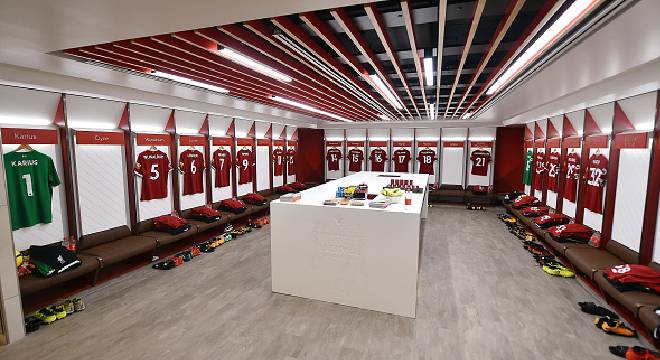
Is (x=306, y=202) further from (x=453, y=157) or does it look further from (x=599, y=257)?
(x=453, y=157)

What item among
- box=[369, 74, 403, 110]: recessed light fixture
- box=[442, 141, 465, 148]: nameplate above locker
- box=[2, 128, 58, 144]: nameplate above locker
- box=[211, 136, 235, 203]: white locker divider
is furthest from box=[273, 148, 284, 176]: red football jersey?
box=[2, 128, 58, 144]: nameplate above locker

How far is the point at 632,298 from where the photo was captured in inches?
118

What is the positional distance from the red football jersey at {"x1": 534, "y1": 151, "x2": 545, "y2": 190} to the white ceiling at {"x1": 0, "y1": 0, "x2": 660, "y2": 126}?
3.45 meters

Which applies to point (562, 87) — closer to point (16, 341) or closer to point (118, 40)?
point (118, 40)

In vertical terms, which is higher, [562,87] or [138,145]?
[562,87]

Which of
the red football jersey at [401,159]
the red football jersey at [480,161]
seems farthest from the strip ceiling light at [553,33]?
the red football jersey at [401,159]

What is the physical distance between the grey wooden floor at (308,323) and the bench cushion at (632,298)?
1.07ft

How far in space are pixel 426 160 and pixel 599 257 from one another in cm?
673

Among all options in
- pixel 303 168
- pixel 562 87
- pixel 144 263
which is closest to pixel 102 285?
pixel 144 263

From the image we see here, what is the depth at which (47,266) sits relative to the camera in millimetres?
3447

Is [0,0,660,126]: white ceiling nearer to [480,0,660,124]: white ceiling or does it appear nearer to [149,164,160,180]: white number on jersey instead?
[480,0,660,124]: white ceiling

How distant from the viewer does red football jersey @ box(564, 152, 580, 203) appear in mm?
5648

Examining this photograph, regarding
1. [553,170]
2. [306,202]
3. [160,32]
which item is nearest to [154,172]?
[306,202]

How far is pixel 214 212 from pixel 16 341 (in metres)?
3.54
